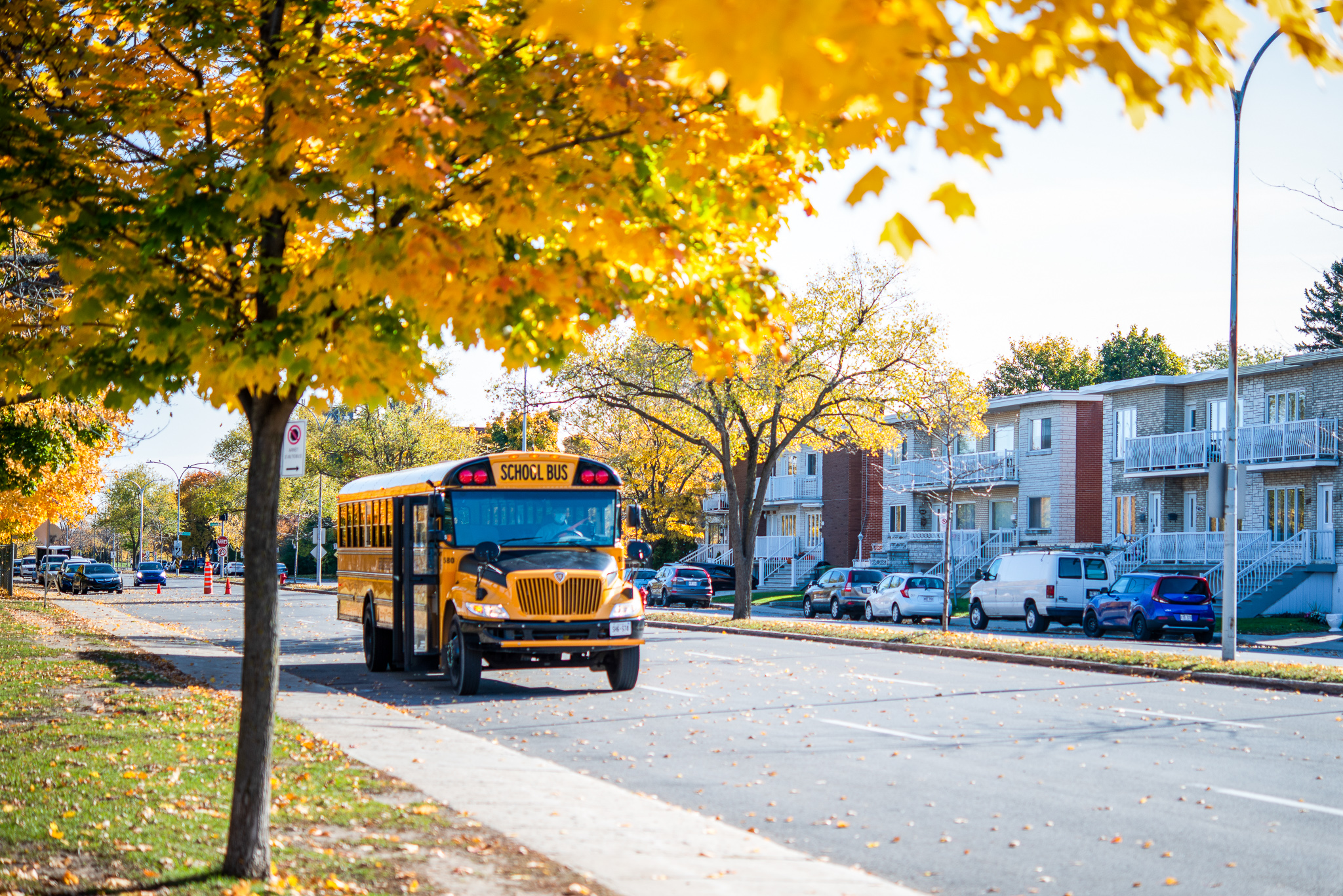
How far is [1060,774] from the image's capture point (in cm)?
1053

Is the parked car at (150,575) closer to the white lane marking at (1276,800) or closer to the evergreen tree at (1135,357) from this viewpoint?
the evergreen tree at (1135,357)

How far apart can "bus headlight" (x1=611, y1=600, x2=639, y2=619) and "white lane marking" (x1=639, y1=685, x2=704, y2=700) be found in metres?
1.13

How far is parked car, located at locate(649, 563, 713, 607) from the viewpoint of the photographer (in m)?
49.2

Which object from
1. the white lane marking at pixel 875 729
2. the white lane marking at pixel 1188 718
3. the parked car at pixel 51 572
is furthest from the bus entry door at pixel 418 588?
the parked car at pixel 51 572

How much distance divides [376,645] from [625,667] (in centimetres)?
509

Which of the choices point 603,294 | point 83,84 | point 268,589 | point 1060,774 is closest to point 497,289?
point 603,294

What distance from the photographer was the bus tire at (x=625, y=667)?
56.0ft

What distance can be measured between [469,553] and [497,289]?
442 inches

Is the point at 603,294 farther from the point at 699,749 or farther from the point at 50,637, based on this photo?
the point at 50,637

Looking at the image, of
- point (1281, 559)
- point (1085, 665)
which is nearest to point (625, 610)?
point (1085, 665)

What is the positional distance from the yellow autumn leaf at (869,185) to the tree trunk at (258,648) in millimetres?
3959

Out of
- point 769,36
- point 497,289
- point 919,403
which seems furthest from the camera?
point 919,403

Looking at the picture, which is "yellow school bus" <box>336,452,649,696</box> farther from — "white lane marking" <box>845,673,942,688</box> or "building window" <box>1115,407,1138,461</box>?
"building window" <box>1115,407,1138,461</box>

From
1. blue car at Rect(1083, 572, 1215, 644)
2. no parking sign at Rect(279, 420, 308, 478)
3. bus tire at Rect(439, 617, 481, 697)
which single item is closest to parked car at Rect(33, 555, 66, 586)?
no parking sign at Rect(279, 420, 308, 478)
